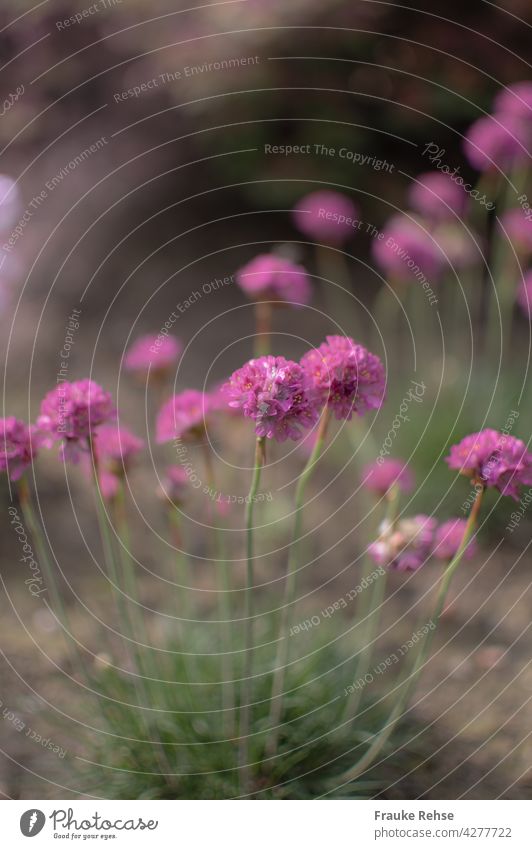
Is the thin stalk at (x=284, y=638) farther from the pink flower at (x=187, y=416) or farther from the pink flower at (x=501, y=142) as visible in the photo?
the pink flower at (x=501, y=142)

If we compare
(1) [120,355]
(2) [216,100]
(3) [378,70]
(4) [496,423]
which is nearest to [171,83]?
(2) [216,100]

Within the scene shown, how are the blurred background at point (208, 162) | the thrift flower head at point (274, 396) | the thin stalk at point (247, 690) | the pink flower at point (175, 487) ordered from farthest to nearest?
the blurred background at point (208, 162) → the pink flower at point (175, 487) → the thin stalk at point (247, 690) → the thrift flower head at point (274, 396)

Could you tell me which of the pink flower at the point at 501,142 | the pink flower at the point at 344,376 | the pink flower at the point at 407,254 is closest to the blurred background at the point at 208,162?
the pink flower at the point at 407,254

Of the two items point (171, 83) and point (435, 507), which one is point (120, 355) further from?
point (435, 507)

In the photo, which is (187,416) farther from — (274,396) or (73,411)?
(274,396)

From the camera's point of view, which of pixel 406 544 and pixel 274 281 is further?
pixel 274 281

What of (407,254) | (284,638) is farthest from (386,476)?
(407,254)
